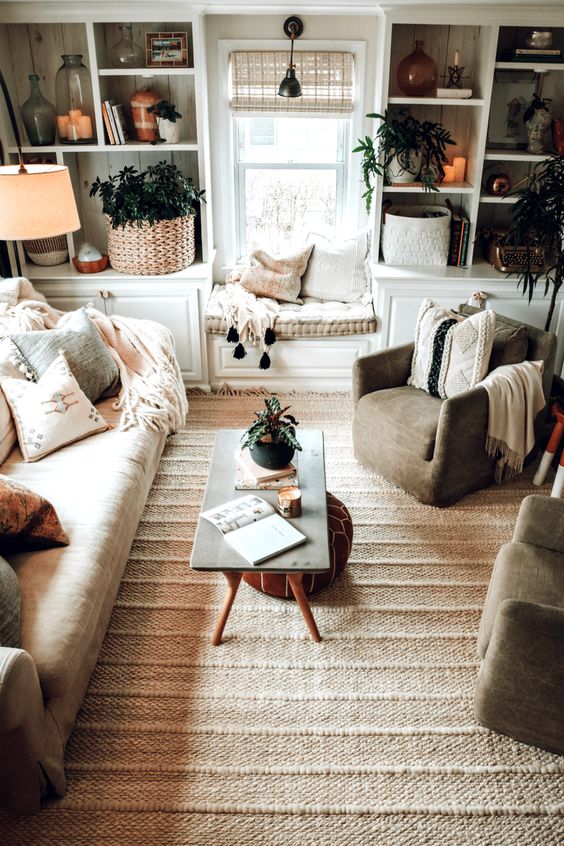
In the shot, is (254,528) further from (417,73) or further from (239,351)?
(417,73)

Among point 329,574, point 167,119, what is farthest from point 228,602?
point 167,119

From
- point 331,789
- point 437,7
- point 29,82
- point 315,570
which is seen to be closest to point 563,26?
point 437,7

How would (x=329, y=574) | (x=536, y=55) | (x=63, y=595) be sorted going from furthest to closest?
(x=536, y=55), (x=329, y=574), (x=63, y=595)

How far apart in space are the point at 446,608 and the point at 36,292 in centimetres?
262

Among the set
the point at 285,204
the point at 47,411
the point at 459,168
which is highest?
the point at 459,168

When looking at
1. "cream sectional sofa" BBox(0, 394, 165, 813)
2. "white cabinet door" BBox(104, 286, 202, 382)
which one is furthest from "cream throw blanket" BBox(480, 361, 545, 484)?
"white cabinet door" BBox(104, 286, 202, 382)

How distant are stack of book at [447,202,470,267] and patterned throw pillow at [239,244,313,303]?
0.84m

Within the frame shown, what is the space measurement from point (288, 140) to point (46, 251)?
5.25ft

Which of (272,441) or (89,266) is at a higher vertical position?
(89,266)

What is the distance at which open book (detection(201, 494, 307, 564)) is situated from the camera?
2.30 m

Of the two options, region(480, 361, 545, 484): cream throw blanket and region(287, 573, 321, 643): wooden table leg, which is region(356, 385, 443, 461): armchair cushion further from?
region(287, 573, 321, 643): wooden table leg

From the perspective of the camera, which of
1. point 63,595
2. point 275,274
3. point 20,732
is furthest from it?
point 275,274

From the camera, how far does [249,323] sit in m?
4.08

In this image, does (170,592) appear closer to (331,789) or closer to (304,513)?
(304,513)
